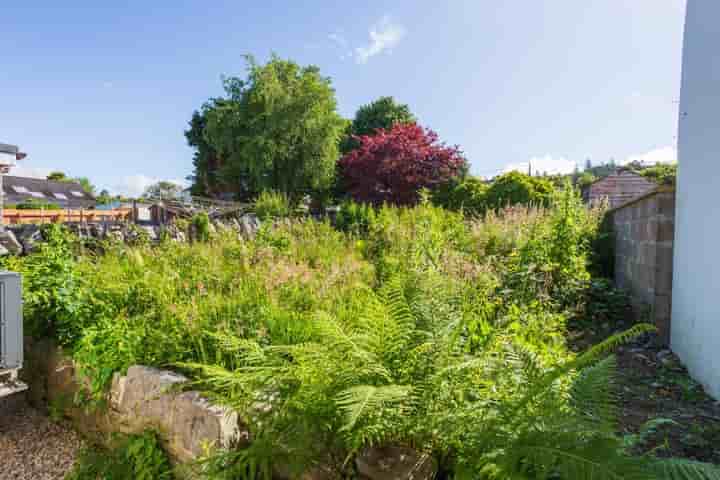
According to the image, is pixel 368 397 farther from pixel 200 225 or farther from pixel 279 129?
pixel 279 129

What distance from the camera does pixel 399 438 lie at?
4.03 ft

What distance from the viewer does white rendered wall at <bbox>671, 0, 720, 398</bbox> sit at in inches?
86.5

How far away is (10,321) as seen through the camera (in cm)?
200

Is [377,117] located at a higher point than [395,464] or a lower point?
higher

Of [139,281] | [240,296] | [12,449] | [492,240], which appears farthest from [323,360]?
[492,240]

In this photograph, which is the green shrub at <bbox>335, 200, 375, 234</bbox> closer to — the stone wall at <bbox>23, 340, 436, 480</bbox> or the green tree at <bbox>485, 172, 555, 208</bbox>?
the green tree at <bbox>485, 172, 555, 208</bbox>

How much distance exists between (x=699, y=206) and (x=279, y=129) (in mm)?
14531

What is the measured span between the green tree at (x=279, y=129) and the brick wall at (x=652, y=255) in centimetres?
1291

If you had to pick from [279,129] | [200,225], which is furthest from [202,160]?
[200,225]

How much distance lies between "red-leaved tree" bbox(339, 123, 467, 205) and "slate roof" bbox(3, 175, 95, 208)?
18559mm

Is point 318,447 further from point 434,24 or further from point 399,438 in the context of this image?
point 434,24

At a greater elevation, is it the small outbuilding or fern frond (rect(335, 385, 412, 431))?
the small outbuilding

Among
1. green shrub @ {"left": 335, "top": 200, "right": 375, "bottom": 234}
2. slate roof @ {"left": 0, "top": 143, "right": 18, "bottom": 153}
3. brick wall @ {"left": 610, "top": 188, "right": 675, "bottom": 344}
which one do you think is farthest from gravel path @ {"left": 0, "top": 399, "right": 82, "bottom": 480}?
green shrub @ {"left": 335, "top": 200, "right": 375, "bottom": 234}

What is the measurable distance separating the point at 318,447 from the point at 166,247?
340cm
